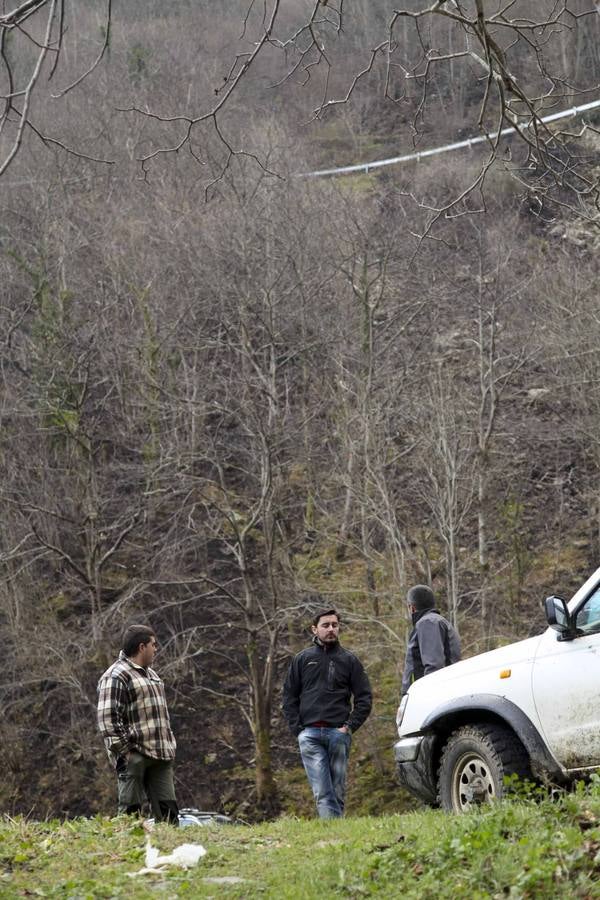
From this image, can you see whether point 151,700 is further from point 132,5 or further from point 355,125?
point 132,5

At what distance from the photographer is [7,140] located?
134 ft

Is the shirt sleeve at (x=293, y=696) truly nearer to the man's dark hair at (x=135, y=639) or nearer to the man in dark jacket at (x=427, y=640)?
the man in dark jacket at (x=427, y=640)

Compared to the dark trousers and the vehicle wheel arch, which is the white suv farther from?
the dark trousers

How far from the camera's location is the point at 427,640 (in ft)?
31.3

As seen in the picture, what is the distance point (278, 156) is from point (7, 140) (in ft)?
34.6

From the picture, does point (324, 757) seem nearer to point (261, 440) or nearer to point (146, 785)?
point (146, 785)

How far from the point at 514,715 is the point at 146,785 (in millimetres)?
2987

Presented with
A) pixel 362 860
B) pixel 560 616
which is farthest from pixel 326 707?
pixel 362 860

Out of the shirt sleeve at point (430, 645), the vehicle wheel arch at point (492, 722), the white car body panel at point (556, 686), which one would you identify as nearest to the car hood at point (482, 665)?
the white car body panel at point (556, 686)

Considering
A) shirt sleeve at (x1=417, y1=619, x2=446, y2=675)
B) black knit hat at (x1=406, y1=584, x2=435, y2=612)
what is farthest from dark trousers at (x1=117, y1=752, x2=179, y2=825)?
black knit hat at (x1=406, y1=584, x2=435, y2=612)

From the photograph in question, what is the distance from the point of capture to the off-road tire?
24.5 ft

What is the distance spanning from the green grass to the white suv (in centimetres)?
44

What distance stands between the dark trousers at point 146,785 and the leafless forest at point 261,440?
13706 mm

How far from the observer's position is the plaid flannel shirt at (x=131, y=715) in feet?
26.8
